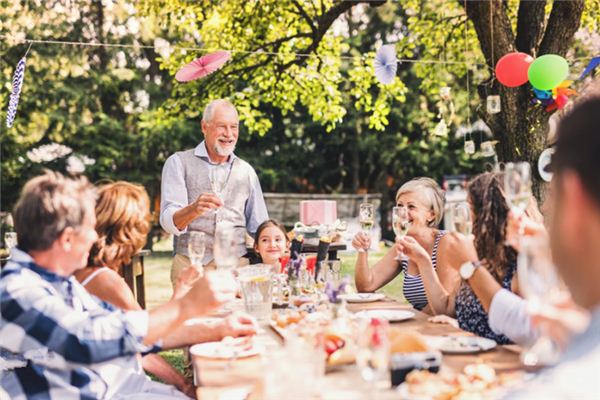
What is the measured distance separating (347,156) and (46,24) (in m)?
8.35

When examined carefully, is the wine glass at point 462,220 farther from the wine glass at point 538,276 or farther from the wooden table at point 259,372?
the wine glass at point 538,276

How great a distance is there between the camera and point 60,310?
1.77 metres

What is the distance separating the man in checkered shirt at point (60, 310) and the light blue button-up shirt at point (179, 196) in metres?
2.06

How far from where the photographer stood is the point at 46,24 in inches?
538

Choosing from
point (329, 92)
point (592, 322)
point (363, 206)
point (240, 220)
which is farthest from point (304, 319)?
point (329, 92)

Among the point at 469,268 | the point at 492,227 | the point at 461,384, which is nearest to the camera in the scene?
the point at 461,384

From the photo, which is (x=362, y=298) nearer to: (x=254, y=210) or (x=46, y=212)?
(x=254, y=210)

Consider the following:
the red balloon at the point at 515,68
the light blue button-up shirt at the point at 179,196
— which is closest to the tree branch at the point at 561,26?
the red balloon at the point at 515,68

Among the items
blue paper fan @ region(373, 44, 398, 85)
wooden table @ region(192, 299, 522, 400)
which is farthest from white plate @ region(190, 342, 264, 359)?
blue paper fan @ region(373, 44, 398, 85)

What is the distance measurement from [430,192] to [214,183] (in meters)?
1.53

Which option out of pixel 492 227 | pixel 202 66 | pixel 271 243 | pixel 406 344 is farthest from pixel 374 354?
pixel 202 66

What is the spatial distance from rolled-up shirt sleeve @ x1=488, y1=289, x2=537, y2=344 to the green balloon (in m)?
3.46

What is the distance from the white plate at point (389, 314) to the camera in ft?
8.79

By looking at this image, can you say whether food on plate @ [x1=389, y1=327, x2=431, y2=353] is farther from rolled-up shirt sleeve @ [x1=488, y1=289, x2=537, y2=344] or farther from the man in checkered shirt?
the man in checkered shirt
